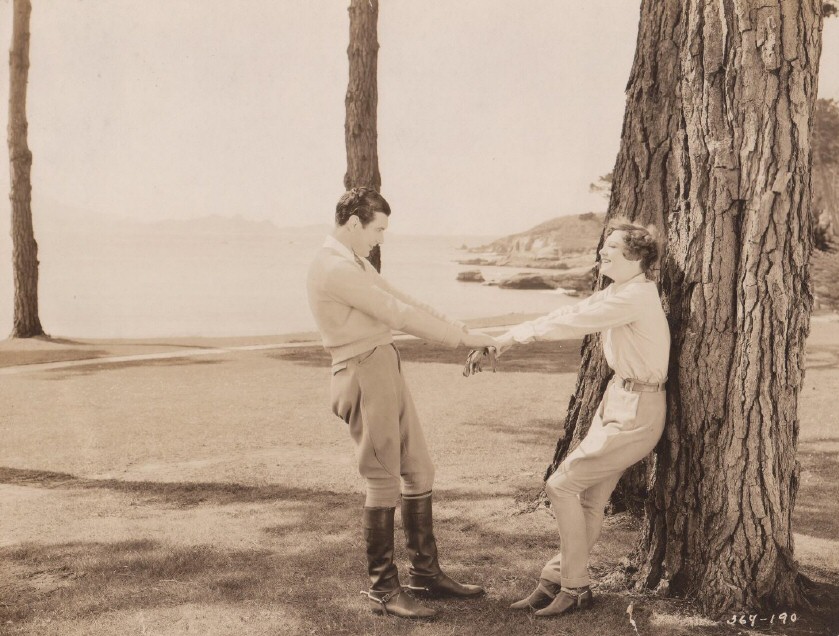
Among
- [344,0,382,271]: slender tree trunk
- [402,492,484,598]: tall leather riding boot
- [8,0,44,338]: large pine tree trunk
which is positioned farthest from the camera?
[8,0,44,338]: large pine tree trunk

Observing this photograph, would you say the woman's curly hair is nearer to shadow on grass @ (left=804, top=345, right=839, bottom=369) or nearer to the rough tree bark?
the rough tree bark

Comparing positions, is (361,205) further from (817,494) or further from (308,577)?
(817,494)

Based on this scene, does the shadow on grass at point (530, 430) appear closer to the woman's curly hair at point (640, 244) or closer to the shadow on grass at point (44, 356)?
the woman's curly hair at point (640, 244)

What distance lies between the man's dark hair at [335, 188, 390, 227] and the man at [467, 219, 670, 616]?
99 cm

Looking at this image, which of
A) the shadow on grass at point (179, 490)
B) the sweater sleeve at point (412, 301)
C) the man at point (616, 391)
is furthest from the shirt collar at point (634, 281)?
the shadow on grass at point (179, 490)

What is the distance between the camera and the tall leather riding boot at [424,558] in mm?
4578

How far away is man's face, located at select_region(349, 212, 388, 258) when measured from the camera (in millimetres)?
4383

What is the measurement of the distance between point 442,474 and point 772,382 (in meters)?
3.80

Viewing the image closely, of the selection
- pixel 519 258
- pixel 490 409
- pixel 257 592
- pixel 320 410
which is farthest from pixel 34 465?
pixel 519 258

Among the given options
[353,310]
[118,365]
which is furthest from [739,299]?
[118,365]

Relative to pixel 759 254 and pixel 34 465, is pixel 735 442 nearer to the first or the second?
pixel 759 254

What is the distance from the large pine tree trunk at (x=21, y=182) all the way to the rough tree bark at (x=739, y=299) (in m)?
18.2

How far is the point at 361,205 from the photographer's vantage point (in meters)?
4.36

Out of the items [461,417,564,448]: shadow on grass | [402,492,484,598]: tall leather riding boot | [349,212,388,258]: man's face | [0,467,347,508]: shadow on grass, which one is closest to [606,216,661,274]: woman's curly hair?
[349,212,388,258]: man's face
